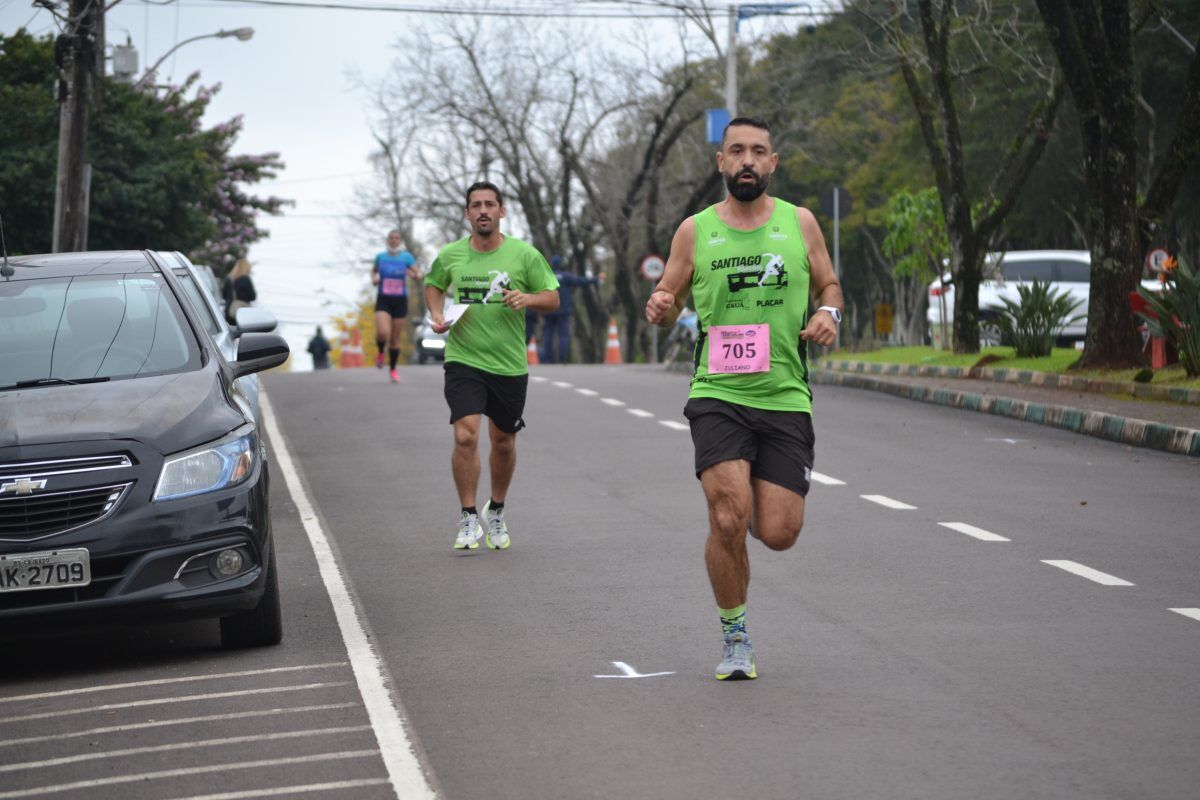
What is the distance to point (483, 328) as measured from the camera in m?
10.5

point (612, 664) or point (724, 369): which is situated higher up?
point (724, 369)

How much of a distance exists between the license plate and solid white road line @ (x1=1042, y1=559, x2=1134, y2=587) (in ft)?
15.5

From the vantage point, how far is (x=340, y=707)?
21.8 feet

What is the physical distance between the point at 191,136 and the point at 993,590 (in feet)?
127

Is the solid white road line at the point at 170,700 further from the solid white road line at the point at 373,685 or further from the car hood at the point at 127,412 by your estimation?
the car hood at the point at 127,412

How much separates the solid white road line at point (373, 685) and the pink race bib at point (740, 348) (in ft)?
5.41

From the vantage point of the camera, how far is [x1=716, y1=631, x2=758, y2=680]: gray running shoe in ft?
22.6

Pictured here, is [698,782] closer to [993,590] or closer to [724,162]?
[724,162]

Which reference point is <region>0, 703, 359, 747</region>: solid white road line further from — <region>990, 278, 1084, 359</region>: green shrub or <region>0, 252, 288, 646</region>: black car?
<region>990, 278, 1084, 359</region>: green shrub

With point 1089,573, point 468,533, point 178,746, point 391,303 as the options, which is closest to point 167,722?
point 178,746

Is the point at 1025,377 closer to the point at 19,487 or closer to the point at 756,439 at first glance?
the point at 756,439

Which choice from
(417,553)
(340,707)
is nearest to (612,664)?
(340,707)

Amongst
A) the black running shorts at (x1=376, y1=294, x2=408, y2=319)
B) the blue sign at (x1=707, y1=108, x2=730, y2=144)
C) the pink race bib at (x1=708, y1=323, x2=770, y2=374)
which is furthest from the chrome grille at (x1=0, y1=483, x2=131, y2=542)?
the blue sign at (x1=707, y1=108, x2=730, y2=144)

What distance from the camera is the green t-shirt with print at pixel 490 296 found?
10.5m
